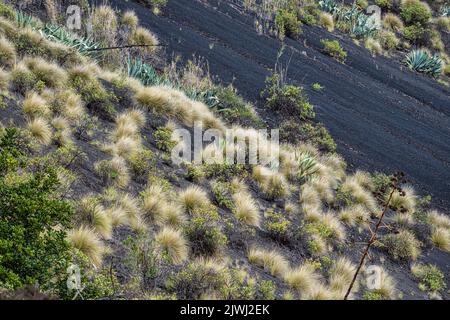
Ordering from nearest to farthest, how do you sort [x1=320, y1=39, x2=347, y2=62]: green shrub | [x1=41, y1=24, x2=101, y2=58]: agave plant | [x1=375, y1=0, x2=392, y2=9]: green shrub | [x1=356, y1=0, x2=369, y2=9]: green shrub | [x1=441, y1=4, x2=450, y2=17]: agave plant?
[x1=41, y1=24, x2=101, y2=58]: agave plant, [x1=320, y1=39, x2=347, y2=62]: green shrub, [x1=356, y1=0, x2=369, y2=9]: green shrub, [x1=375, y1=0, x2=392, y2=9]: green shrub, [x1=441, y1=4, x2=450, y2=17]: agave plant

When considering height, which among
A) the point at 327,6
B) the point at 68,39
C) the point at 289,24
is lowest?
the point at 68,39

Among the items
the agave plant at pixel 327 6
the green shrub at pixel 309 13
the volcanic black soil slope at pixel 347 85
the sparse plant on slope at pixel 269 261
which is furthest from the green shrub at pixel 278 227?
the agave plant at pixel 327 6

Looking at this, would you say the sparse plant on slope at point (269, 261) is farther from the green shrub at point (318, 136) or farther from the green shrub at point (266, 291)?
the green shrub at point (318, 136)

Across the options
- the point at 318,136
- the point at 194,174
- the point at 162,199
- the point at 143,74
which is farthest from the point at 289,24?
the point at 162,199

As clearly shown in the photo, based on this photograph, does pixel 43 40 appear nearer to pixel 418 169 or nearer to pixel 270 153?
pixel 270 153

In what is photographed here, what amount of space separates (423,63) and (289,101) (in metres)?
11.5

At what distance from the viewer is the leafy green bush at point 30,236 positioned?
176 inches

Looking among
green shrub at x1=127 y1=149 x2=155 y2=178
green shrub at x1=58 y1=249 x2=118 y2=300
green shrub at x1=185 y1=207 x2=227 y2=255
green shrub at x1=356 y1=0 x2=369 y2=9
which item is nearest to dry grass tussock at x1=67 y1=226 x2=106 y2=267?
green shrub at x1=58 y1=249 x2=118 y2=300

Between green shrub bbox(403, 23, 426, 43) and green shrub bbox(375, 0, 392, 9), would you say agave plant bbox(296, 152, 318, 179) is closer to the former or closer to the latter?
green shrub bbox(403, 23, 426, 43)

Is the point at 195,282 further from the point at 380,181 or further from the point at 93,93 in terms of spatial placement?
the point at 380,181

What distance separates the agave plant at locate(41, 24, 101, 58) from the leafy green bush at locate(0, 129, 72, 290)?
807cm

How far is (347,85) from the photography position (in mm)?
18156

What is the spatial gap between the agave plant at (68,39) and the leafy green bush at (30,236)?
807cm

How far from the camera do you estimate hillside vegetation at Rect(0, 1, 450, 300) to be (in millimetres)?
5422
